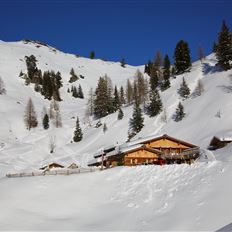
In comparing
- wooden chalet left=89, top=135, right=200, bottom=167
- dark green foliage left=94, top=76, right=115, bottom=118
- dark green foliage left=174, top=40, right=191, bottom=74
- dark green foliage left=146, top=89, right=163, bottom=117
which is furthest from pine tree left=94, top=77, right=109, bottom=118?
wooden chalet left=89, top=135, right=200, bottom=167

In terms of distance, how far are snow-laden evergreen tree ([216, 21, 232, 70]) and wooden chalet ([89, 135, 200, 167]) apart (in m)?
43.1

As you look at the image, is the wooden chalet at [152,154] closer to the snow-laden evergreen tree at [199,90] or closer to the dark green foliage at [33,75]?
the snow-laden evergreen tree at [199,90]

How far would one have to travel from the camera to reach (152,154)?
64.4 m

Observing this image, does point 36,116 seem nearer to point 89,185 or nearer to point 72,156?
point 72,156

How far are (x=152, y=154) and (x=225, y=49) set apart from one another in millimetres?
Result: 53167

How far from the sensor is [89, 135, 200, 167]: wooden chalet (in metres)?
58.5

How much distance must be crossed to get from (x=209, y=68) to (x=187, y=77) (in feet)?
26.5

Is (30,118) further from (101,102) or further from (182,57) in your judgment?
(182,57)

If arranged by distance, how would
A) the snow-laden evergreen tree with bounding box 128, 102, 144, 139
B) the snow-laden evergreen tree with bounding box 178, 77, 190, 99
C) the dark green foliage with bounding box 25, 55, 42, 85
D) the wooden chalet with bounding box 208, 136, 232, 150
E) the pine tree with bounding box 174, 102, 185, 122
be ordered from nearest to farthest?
the wooden chalet with bounding box 208, 136, 232, 150 < the pine tree with bounding box 174, 102, 185, 122 < the snow-laden evergreen tree with bounding box 128, 102, 144, 139 < the snow-laden evergreen tree with bounding box 178, 77, 190, 99 < the dark green foliage with bounding box 25, 55, 42, 85

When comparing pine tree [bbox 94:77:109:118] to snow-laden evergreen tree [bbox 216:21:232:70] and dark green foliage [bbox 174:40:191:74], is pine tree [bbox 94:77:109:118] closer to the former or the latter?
dark green foliage [bbox 174:40:191:74]

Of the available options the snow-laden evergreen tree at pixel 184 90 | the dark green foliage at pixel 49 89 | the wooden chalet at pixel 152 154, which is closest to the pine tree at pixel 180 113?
the snow-laden evergreen tree at pixel 184 90

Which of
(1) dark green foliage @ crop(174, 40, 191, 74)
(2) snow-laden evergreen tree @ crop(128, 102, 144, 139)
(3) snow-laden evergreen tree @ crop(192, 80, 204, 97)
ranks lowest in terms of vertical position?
(2) snow-laden evergreen tree @ crop(128, 102, 144, 139)

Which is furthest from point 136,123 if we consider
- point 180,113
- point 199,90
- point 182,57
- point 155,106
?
point 182,57

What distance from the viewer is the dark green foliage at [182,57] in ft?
424
